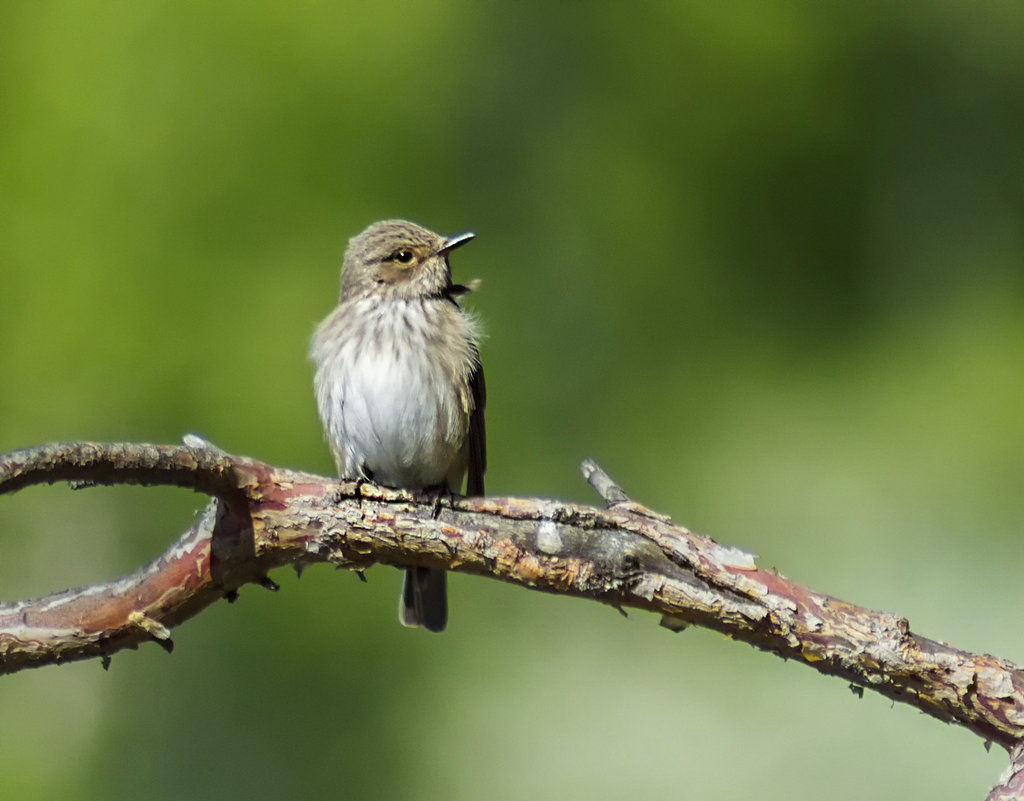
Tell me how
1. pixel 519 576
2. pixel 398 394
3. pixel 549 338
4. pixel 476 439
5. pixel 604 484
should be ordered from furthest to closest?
pixel 549 338, pixel 476 439, pixel 398 394, pixel 604 484, pixel 519 576

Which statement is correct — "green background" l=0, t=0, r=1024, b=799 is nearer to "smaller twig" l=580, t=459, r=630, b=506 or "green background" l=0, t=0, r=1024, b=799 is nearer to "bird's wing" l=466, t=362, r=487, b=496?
"bird's wing" l=466, t=362, r=487, b=496

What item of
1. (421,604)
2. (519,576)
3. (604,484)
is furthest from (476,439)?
(519,576)

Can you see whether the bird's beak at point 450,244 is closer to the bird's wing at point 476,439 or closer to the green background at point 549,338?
the bird's wing at point 476,439

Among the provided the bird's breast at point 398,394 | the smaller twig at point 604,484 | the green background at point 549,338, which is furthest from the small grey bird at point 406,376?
the green background at point 549,338

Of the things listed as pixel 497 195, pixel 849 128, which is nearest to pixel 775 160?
pixel 849 128

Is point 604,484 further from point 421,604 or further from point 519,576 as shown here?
point 421,604

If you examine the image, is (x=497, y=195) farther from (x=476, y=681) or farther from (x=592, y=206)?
(x=476, y=681)
